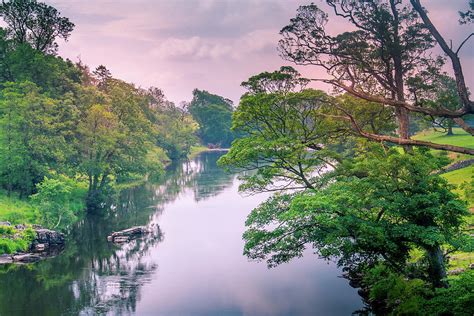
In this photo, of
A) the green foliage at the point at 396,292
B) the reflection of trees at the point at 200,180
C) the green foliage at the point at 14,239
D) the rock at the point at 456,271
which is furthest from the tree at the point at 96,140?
the rock at the point at 456,271

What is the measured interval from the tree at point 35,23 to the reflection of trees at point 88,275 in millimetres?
22446

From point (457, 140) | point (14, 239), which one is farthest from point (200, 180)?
point (14, 239)

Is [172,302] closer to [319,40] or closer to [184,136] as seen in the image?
[319,40]

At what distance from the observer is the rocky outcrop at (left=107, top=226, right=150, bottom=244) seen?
112ft

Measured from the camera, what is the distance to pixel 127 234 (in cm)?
3538

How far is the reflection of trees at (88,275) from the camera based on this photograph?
22203 millimetres

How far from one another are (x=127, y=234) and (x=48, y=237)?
5.85 m

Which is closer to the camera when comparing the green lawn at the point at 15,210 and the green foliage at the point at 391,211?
the green foliage at the point at 391,211

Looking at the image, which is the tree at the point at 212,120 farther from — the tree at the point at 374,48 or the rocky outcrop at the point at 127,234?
the tree at the point at 374,48

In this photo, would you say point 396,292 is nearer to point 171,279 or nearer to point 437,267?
point 437,267

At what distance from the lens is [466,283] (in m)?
14.4

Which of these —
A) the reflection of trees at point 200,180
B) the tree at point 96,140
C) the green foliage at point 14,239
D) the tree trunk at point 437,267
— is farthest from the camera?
the reflection of trees at point 200,180

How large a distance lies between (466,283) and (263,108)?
13144 mm

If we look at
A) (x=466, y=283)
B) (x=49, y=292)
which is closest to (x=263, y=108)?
(x=466, y=283)
